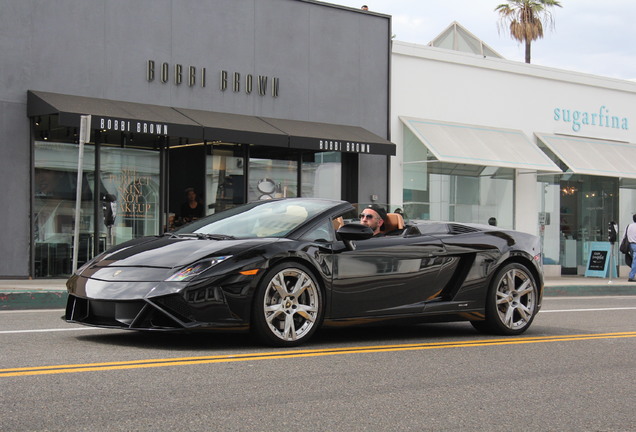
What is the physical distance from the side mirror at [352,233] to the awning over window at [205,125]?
9.74 m

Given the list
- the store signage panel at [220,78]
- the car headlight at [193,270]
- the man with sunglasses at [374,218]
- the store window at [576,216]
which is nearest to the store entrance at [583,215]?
the store window at [576,216]

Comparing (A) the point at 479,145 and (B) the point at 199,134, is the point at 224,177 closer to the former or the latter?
(B) the point at 199,134

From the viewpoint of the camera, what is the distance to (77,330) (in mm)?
8305

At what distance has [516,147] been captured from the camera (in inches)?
988

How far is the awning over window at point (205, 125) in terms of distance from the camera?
55.2 feet

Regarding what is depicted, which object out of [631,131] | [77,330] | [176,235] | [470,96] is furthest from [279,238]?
[631,131]

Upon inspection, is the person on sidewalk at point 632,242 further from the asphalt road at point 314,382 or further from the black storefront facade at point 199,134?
the asphalt road at point 314,382

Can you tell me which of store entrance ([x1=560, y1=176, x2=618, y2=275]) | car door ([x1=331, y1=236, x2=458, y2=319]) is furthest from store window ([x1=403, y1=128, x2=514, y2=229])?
car door ([x1=331, y1=236, x2=458, y2=319])

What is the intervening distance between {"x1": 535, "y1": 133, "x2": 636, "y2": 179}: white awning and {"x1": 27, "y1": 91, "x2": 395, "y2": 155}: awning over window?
665 centimetres

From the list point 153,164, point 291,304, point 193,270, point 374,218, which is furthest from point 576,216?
point 193,270

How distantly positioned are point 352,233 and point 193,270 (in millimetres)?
1559

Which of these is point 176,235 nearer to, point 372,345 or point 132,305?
point 132,305

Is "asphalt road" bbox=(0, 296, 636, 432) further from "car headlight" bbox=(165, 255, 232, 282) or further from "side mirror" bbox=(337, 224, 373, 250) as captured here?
"side mirror" bbox=(337, 224, 373, 250)

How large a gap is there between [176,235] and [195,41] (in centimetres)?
1233
